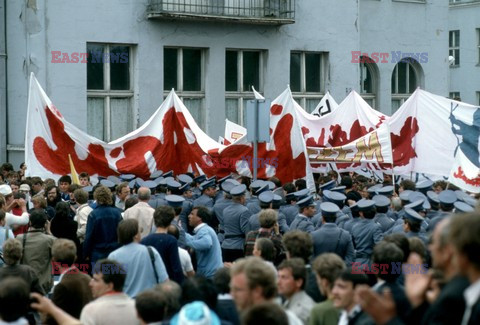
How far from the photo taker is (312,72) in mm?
30703

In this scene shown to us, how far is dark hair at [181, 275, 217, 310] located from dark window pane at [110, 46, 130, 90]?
1915 cm

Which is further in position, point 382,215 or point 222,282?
point 382,215

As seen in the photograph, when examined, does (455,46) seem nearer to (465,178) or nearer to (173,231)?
(465,178)

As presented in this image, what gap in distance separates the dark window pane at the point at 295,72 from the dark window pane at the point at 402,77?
4701 mm

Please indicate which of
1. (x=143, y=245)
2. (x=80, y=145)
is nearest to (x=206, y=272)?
(x=143, y=245)

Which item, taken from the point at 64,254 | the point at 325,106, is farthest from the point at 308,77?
the point at 64,254

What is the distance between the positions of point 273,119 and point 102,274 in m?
11.9

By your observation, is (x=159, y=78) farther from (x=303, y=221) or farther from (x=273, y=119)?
(x=303, y=221)

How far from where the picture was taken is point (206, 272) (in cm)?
1214

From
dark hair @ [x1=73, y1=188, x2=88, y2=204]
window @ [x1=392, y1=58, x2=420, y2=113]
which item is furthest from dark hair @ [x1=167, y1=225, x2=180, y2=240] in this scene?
window @ [x1=392, y1=58, x2=420, y2=113]

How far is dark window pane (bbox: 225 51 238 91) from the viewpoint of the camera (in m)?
28.7

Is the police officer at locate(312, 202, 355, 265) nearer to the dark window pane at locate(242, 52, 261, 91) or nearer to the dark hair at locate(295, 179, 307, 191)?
the dark hair at locate(295, 179, 307, 191)

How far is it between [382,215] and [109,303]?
6024 mm

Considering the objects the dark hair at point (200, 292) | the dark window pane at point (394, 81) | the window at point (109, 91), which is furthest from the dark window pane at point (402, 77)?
the dark hair at point (200, 292)
